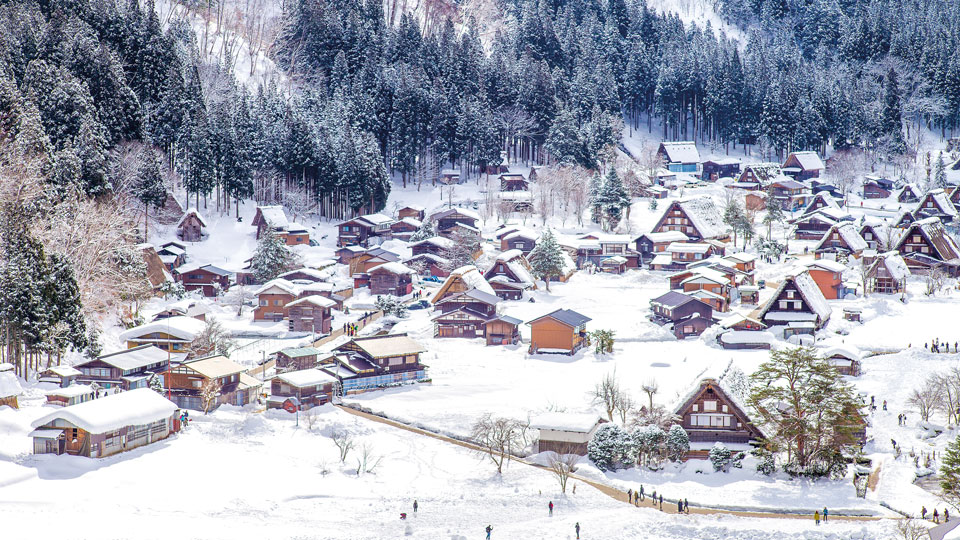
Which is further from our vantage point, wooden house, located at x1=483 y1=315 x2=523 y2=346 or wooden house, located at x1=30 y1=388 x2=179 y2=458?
wooden house, located at x1=483 y1=315 x2=523 y2=346

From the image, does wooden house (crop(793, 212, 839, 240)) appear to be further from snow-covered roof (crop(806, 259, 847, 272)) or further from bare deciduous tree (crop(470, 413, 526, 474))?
bare deciduous tree (crop(470, 413, 526, 474))

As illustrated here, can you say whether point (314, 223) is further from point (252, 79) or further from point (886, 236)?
point (886, 236)

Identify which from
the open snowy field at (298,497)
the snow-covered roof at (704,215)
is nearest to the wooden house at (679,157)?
the snow-covered roof at (704,215)

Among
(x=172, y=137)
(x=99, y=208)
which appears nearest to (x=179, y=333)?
(x=99, y=208)

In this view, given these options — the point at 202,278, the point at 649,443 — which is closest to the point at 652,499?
the point at 649,443

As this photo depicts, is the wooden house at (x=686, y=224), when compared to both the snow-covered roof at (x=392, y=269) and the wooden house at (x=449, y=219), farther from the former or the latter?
the snow-covered roof at (x=392, y=269)

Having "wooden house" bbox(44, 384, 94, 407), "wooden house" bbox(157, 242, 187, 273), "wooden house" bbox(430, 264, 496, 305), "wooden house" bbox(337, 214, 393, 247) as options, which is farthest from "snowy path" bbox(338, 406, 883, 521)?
"wooden house" bbox(337, 214, 393, 247)
